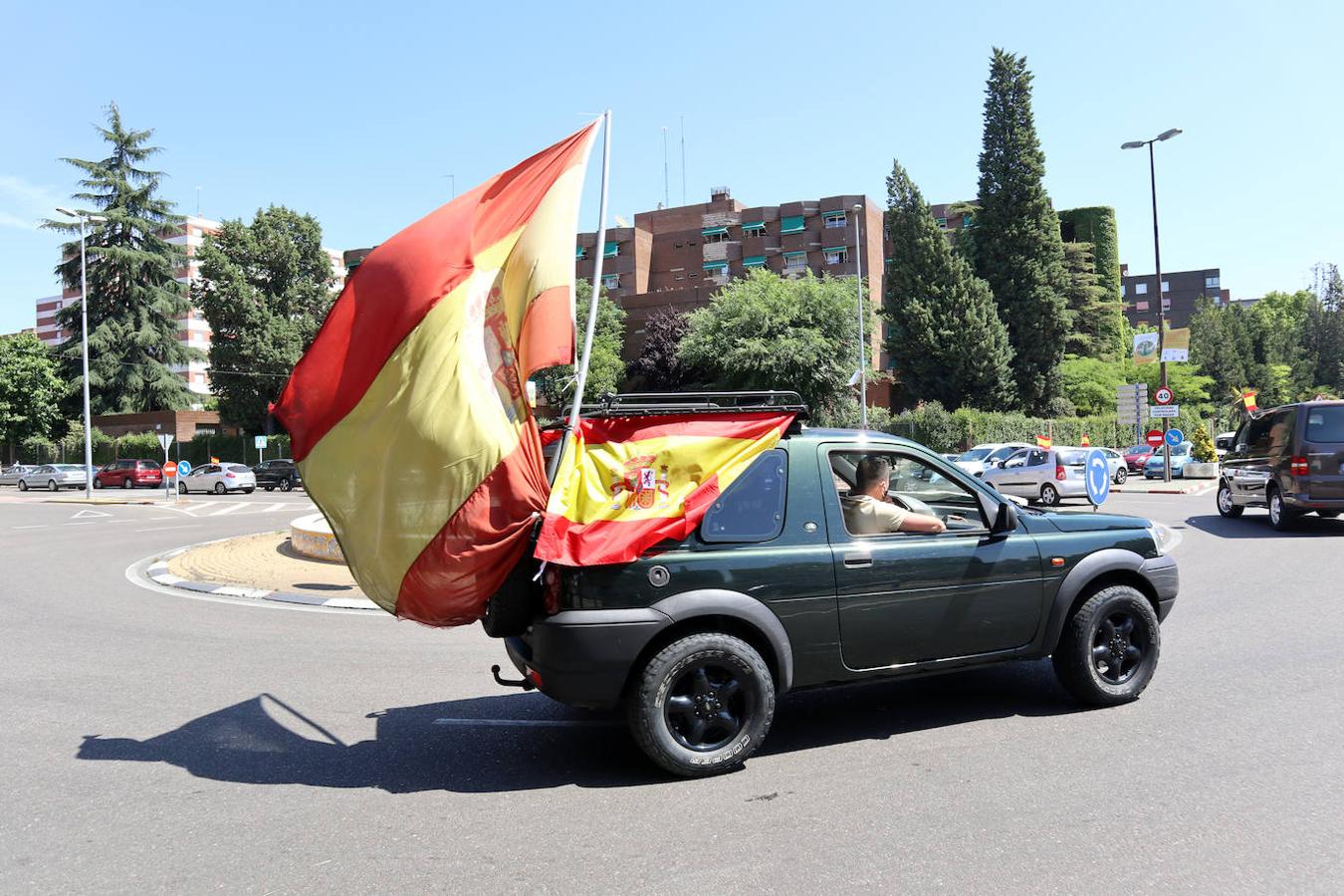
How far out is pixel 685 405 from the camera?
4.96 m

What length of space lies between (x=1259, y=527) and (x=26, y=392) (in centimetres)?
7330

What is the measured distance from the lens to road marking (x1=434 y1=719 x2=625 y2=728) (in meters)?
5.56

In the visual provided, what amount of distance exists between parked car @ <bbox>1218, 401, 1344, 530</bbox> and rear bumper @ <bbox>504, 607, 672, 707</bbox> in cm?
1382

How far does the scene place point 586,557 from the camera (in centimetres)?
436

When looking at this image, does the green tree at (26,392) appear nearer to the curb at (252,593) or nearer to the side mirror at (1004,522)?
the curb at (252,593)

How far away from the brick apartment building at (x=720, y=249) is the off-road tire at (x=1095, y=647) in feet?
189

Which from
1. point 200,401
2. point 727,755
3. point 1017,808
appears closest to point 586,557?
point 727,755

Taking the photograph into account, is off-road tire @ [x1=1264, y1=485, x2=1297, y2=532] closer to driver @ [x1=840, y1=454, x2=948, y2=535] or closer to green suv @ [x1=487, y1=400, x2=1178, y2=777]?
green suv @ [x1=487, y1=400, x2=1178, y2=777]

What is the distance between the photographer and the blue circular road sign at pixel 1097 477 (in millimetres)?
10633

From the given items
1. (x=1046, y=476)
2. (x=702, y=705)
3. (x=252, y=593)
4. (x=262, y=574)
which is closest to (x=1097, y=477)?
(x=702, y=705)

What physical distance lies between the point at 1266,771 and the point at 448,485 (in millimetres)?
4204

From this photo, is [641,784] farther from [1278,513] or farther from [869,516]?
[1278,513]

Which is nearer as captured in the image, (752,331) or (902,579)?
(902,579)

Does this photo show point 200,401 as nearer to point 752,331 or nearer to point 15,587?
point 752,331
